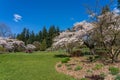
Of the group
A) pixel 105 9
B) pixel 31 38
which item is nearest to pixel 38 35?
pixel 31 38

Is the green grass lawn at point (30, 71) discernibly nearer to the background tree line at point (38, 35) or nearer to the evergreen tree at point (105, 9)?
the evergreen tree at point (105, 9)

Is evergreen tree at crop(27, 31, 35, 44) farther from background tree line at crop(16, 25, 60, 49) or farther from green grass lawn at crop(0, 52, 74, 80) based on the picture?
green grass lawn at crop(0, 52, 74, 80)

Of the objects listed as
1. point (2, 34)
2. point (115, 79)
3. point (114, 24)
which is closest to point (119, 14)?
point (114, 24)

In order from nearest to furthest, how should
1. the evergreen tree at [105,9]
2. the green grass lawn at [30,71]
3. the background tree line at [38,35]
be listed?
1. the green grass lawn at [30,71]
2. the evergreen tree at [105,9]
3. the background tree line at [38,35]

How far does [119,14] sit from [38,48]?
37.2 meters

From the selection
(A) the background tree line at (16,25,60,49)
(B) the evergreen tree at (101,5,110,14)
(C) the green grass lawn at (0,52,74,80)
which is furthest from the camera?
(A) the background tree line at (16,25,60,49)

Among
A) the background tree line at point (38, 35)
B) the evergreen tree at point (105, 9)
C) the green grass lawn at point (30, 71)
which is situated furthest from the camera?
the background tree line at point (38, 35)

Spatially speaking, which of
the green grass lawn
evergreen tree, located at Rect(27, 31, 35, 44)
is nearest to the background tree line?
evergreen tree, located at Rect(27, 31, 35, 44)

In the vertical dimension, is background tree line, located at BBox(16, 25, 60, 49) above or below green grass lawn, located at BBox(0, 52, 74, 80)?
above

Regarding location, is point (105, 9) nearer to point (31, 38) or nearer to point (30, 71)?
point (30, 71)

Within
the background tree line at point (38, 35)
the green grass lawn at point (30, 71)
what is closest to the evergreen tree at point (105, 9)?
the green grass lawn at point (30, 71)

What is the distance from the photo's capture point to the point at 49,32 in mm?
61906

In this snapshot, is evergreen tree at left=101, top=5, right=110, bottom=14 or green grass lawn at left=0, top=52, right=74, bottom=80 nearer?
green grass lawn at left=0, top=52, right=74, bottom=80

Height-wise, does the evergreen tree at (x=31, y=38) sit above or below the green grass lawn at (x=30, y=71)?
above
